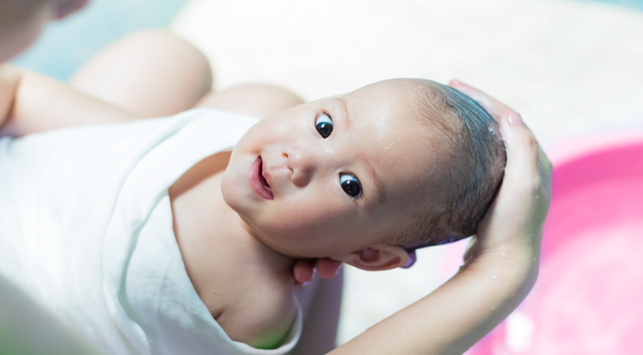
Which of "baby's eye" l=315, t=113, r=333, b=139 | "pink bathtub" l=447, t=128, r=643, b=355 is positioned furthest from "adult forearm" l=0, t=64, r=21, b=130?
"pink bathtub" l=447, t=128, r=643, b=355

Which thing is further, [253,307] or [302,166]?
[253,307]

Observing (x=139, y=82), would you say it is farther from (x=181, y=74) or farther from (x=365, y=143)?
(x=365, y=143)

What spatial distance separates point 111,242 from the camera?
749 mm

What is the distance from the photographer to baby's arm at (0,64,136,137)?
2.96ft

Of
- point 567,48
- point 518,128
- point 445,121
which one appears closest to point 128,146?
point 445,121

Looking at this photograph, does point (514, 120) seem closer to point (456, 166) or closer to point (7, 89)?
point (456, 166)

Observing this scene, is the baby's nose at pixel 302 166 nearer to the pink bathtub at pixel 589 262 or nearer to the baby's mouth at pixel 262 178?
the baby's mouth at pixel 262 178

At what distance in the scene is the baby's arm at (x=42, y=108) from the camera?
0.90m

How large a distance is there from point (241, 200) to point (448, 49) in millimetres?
1224

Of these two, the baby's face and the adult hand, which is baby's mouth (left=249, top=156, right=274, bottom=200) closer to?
the baby's face

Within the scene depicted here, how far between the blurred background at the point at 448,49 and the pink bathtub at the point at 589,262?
21cm

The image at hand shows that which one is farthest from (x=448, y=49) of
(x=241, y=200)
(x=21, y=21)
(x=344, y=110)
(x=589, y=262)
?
(x=21, y=21)

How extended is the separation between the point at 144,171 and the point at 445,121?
0.49 meters

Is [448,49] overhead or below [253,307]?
overhead
